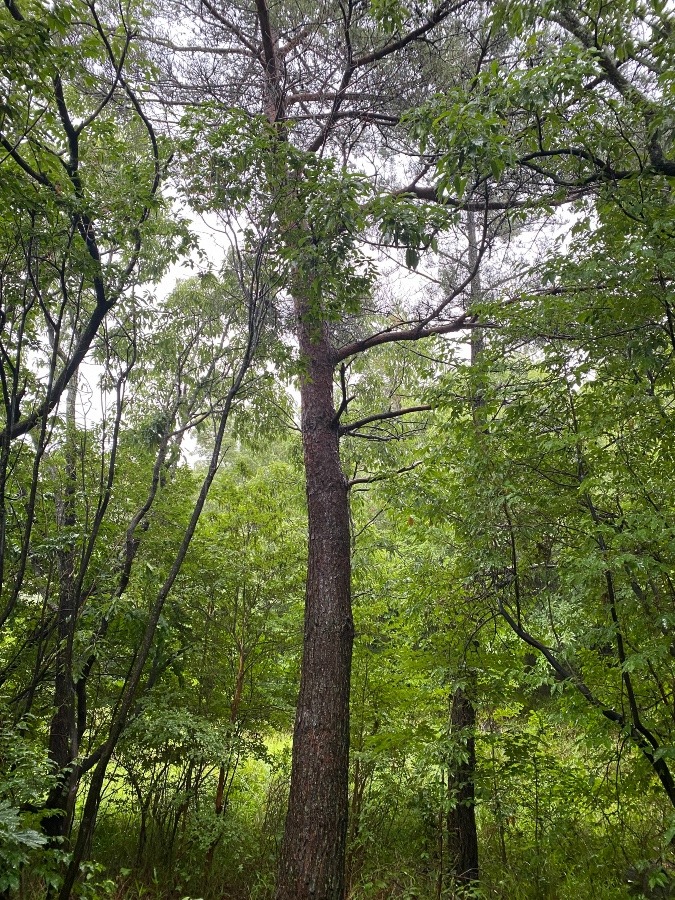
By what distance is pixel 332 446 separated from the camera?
4922mm

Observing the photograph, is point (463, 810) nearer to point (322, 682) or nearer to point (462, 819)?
point (462, 819)

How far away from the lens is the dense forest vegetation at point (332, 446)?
280 centimetres

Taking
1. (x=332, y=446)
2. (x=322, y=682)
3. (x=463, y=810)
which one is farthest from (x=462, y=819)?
(x=332, y=446)

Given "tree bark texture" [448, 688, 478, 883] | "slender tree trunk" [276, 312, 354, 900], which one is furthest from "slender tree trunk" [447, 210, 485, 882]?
"slender tree trunk" [276, 312, 354, 900]

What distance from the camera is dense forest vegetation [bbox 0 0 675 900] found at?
280cm

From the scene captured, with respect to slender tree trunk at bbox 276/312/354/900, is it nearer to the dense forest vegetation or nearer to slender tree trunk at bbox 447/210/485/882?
the dense forest vegetation

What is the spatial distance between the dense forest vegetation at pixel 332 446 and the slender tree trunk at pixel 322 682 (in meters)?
0.02

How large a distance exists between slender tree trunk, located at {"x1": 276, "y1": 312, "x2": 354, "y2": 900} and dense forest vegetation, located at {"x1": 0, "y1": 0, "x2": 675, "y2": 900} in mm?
23

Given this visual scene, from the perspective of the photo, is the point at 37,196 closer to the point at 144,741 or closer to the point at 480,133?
the point at 480,133

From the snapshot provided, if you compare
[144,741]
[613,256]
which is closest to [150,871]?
[144,741]

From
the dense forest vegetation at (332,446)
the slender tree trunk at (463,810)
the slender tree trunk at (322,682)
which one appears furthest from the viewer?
the slender tree trunk at (463,810)

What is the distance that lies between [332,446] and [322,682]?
199 centimetres

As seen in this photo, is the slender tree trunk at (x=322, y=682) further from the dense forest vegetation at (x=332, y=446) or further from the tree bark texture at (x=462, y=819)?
the tree bark texture at (x=462, y=819)

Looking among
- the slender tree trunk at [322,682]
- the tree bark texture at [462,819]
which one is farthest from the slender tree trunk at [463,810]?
the slender tree trunk at [322,682]
